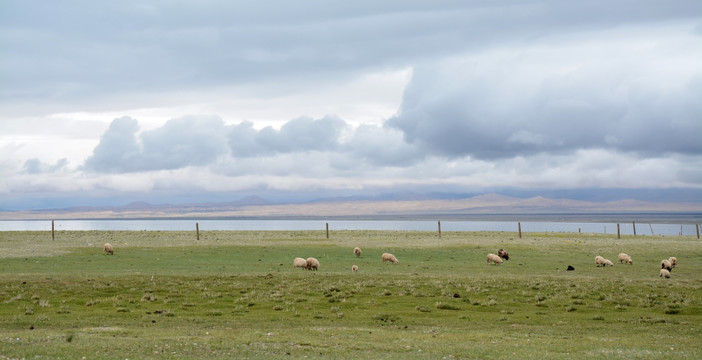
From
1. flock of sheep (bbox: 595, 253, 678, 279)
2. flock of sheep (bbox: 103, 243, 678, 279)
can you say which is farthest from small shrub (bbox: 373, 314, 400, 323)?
flock of sheep (bbox: 595, 253, 678, 279)

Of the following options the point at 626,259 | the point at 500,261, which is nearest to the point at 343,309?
the point at 500,261

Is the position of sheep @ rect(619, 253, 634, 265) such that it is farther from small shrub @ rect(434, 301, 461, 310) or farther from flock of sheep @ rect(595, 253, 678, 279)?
small shrub @ rect(434, 301, 461, 310)

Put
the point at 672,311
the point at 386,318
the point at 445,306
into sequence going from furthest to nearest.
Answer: the point at 445,306
the point at 672,311
the point at 386,318

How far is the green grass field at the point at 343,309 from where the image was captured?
1581cm

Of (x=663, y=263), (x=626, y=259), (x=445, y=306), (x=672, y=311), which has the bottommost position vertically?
(x=672, y=311)

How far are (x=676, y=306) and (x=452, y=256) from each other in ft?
88.2

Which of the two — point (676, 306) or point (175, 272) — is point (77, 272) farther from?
point (676, 306)

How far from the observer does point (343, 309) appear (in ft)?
80.0

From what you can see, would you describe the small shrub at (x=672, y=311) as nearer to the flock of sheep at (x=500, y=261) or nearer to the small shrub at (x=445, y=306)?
the small shrub at (x=445, y=306)

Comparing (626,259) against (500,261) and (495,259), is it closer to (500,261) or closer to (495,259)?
(500,261)

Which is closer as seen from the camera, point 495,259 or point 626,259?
point 626,259

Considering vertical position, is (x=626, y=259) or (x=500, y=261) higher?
(x=500, y=261)

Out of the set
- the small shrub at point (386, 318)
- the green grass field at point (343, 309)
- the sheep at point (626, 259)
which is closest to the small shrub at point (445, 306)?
the green grass field at point (343, 309)

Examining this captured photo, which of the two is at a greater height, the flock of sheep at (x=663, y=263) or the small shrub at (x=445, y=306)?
the small shrub at (x=445, y=306)
